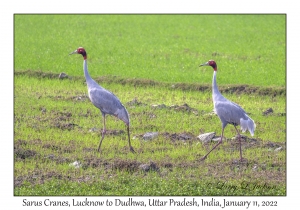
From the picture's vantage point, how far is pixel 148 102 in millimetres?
16234

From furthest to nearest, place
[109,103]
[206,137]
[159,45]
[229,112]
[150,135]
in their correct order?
[159,45], [150,135], [206,137], [109,103], [229,112]

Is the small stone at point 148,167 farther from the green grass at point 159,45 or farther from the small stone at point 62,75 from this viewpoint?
the small stone at point 62,75

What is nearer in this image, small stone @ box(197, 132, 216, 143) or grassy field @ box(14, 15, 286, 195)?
grassy field @ box(14, 15, 286, 195)

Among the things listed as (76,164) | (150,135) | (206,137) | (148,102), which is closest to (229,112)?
(206,137)

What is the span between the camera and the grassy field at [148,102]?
10.4 m

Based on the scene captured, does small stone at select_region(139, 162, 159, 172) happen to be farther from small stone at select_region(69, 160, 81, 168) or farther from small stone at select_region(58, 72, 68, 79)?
small stone at select_region(58, 72, 68, 79)

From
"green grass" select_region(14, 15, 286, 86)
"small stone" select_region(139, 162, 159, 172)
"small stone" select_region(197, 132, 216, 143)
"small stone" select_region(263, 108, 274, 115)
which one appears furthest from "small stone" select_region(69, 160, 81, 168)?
"green grass" select_region(14, 15, 286, 86)

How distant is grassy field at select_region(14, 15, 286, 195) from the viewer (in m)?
10.4

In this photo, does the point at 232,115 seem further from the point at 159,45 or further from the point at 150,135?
the point at 159,45

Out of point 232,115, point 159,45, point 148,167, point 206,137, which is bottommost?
point 148,167

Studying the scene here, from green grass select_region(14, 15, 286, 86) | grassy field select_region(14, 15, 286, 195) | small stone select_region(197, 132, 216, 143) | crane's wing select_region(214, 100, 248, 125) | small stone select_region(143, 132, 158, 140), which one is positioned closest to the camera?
grassy field select_region(14, 15, 286, 195)

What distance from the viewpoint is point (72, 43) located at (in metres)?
23.4

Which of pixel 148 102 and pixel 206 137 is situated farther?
pixel 148 102

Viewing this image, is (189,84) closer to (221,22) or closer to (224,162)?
(224,162)
